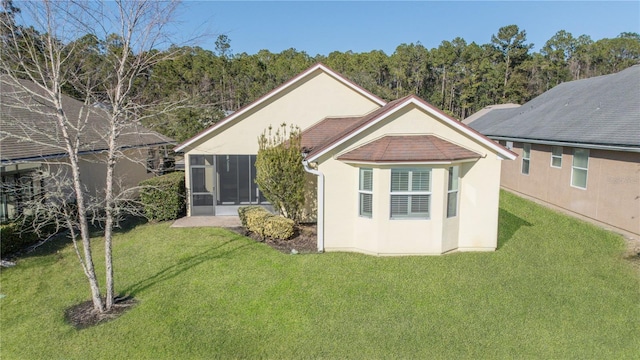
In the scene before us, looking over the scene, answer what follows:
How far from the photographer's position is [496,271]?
9.77 m

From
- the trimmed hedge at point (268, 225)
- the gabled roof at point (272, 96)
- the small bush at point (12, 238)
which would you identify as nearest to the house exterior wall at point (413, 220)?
the trimmed hedge at point (268, 225)

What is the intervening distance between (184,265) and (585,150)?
15.2 m

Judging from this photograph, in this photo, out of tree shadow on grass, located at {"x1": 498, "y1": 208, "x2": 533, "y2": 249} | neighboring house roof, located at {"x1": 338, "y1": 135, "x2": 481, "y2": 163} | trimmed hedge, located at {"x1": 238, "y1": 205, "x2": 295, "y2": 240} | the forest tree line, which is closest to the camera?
neighboring house roof, located at {"x1": 338, "y1": 135, "x2": 481, "y2": 163}

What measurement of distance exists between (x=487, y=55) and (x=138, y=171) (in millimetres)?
54880

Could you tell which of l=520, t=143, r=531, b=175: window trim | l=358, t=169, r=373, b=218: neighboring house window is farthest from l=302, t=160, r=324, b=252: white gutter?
l=520, t=143, r=531, b=175: window trim

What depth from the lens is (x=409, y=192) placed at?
10.5 metres

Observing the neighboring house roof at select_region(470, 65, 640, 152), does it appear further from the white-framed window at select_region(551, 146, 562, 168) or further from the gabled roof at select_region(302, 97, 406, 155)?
the gabled roof at select_region(302, 97, 406, 155)

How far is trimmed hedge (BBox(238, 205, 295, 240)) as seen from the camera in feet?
40.2

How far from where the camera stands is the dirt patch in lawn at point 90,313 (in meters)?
7.46

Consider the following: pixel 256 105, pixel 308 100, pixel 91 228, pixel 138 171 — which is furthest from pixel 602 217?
pixel 138 171

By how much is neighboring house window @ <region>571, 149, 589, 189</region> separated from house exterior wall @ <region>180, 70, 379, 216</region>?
8.34 meters

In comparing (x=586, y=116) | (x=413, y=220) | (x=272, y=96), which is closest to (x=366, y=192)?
(x=413, y=220)

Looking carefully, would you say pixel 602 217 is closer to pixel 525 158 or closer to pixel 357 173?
pixel 525 158

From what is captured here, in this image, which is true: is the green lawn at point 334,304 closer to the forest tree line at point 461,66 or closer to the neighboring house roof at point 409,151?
the neighboring house roof at point 409,151
